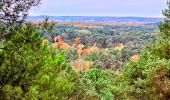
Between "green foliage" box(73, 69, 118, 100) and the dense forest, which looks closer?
the dense forest

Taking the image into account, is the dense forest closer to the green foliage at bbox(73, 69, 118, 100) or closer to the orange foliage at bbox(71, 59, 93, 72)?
the green foliage at bbox(73, 69, 118, 100)

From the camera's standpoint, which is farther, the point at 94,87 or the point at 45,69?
the point at 94,87

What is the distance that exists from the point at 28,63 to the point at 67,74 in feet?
71.3

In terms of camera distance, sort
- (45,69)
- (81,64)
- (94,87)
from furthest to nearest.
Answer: (81,64)
(94,87)
(45,69)

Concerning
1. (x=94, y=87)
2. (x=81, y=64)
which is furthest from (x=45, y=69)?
(x=81, y=64)

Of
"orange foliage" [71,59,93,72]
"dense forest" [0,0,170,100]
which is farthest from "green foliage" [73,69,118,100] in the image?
"orange foliage" [71,59,93,72]

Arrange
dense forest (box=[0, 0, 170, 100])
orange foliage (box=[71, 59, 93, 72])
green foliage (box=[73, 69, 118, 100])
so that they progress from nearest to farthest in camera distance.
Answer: dense forest (box=[0, 0, 170, 100]), green foliage (box=[73, 69, 118, 100]), orange foliage (box=[71, 59, 93, 72])

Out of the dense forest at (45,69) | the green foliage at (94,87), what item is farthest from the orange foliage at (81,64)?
the dense forest at (45,69)

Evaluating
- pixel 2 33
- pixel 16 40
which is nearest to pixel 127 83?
pixel 16 40

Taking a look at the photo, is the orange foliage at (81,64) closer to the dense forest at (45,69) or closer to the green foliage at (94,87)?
the green foliage at (94,87)

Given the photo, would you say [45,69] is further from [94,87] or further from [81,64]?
[81,64]

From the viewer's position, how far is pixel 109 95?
147 ft

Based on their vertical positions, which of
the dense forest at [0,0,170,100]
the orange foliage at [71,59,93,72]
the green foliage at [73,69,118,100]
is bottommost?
the orange foliage at [71,59,93,72]

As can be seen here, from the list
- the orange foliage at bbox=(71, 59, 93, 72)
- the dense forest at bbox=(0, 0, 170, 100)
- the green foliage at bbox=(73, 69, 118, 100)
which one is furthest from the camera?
the orange foliage at bbox=(71, 59, 93, 72)
